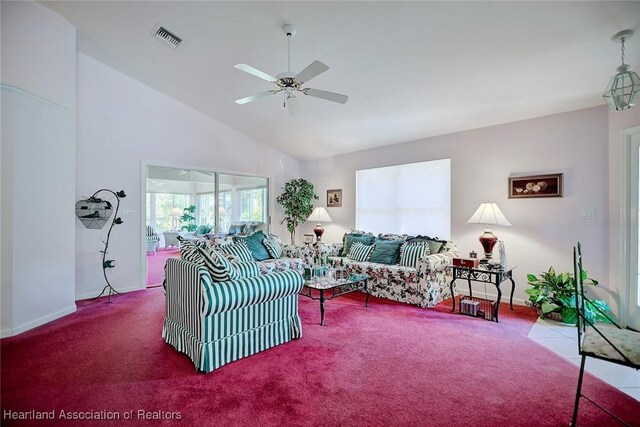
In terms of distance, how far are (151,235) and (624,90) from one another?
6.34 metres

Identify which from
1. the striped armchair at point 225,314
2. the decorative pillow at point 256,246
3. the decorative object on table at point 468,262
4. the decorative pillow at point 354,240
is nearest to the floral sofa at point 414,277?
the decorative object on table at point 468,262

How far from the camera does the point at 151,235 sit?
5.35 meters

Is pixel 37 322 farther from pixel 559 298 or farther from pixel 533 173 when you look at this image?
pixel 533 173

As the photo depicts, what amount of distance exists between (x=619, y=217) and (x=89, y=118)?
273 inches

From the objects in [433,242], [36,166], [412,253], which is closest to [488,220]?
[433,242]

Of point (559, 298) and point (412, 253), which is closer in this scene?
point (559, 298)

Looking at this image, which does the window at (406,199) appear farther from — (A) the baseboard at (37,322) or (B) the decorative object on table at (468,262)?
(A) the baseboard at (37,322)

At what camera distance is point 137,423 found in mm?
1787

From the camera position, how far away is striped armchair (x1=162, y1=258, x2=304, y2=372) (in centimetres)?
233

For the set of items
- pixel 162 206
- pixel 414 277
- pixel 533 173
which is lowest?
pixel 414 277

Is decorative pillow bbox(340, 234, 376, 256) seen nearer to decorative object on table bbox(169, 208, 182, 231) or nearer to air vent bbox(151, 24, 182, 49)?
decorative object on table bbox(169, 208, 182, 231)

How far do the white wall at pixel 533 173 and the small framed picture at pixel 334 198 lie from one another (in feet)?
5.91

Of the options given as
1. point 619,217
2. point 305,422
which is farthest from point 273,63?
point 619,217

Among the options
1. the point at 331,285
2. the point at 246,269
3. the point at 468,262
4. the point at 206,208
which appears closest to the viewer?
the point at 246,269
